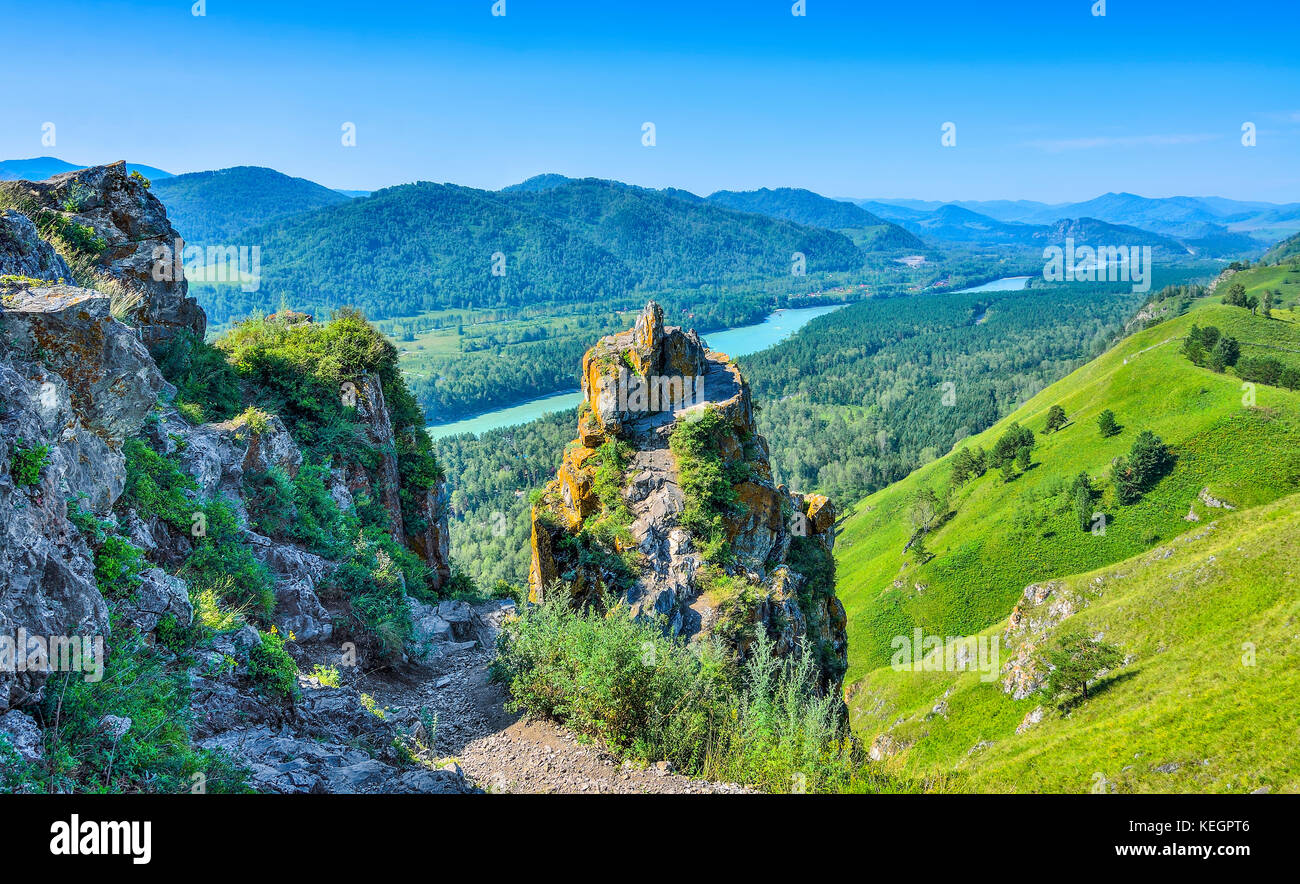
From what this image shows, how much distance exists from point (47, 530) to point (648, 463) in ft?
53.3

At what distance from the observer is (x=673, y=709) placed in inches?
423

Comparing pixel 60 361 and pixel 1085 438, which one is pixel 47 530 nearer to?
pixel 60 361

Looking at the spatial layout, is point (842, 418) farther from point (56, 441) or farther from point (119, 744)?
point (119, 744)

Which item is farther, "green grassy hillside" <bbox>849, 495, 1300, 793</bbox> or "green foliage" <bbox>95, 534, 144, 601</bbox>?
"green grassy hillside" <bbox>849, 495, 1300, 793</bbox>

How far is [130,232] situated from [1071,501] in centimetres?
7178

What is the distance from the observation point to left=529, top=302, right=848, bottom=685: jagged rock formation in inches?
771

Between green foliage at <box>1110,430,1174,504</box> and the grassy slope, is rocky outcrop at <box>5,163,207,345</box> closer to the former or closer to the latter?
the grassy slope

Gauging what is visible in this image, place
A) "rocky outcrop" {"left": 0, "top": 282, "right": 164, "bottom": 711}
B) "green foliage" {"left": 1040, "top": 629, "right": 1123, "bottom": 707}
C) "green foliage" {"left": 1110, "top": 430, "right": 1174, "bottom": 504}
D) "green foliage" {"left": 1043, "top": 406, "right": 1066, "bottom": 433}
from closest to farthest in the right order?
"rocky outcrop" {"left": 0, "top": 282, "right": 164, "bottom": 711} < "green foliage" {"left": 1040, "top": 629, "right": 1123, "bottom": 707} < "green foliage" {"left": 1110, "top": 430, "right": 1174, "bottom": 504} < "green foliage" {"left": 1043, "top": 406, "right": 1066, "bottom": 433}

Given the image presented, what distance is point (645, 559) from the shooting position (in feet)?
66.2

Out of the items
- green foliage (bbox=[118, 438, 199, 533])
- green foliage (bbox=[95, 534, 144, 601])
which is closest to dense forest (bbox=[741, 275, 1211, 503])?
green foliage (bbox=[118, 438, 199, 533])

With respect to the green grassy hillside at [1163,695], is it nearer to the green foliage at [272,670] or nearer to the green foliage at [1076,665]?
the green foliage at [1076,665]

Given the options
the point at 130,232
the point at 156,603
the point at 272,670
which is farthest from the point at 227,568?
the point at 130,232

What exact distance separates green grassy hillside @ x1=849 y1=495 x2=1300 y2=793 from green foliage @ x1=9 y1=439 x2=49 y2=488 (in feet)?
79.2
